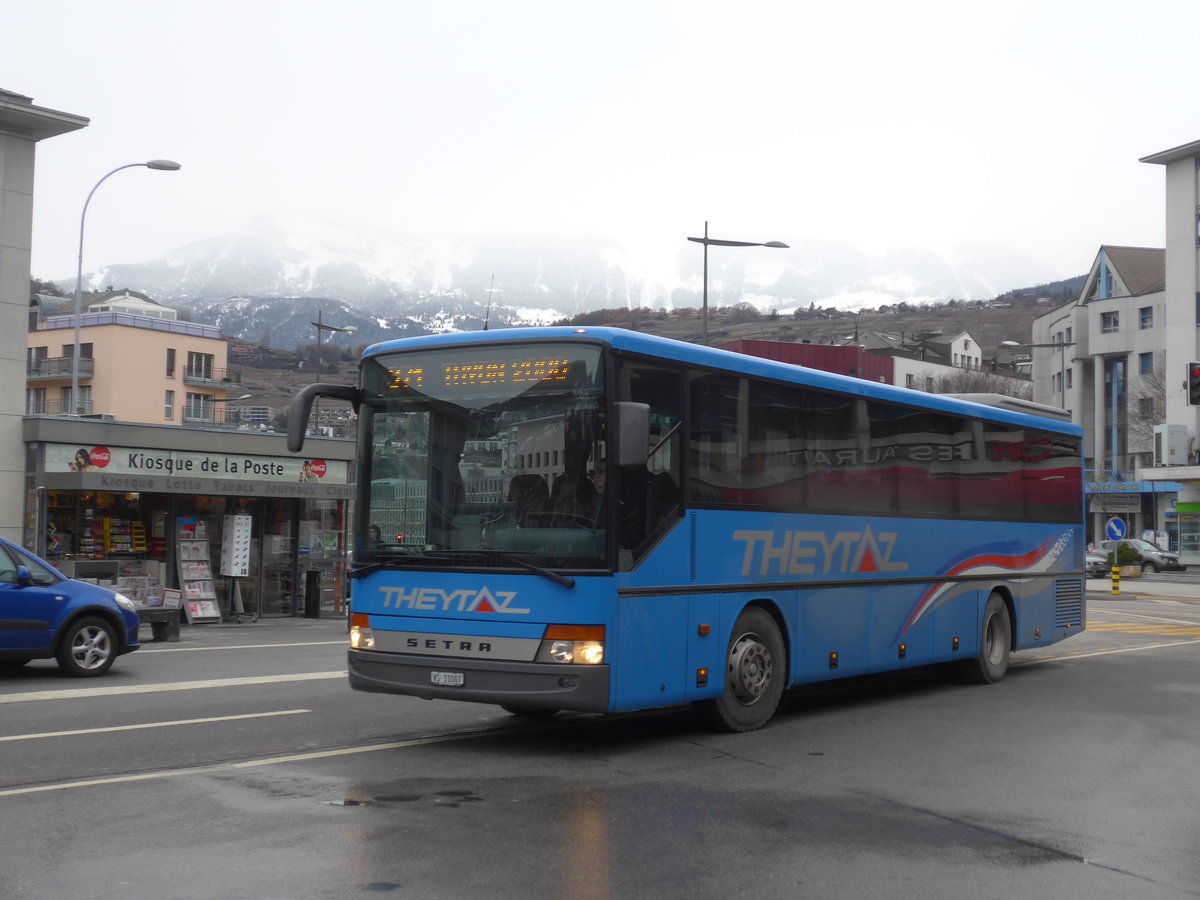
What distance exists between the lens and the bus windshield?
9.33 metres

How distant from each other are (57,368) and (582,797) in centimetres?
9889

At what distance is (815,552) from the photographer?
1173 cm

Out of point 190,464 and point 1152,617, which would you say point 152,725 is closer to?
point 190,464

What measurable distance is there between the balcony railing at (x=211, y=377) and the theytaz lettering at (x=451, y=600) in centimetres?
9851

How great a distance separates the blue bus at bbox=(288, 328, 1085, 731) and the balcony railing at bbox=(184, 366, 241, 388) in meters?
97.4

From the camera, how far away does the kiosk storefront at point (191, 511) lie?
925 inches

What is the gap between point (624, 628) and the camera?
938 cm

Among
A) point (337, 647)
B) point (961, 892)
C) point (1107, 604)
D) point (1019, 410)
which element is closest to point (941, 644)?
point (1019, 410)

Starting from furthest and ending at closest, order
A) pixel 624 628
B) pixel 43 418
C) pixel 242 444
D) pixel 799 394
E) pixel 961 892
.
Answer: pixel 242 444
pixel 43 418
pixel 799 394
pixel 624 628
pixel 961 892

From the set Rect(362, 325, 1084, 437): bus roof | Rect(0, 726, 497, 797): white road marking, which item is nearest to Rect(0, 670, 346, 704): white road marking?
Rect(0, 726, 497, 797): white road marking

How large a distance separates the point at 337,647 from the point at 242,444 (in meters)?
7.50

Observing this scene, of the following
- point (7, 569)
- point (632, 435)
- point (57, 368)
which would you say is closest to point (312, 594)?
point (7, 569)

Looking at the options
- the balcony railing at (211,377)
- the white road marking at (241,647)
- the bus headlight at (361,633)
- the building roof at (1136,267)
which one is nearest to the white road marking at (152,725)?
the bus headlight at (361,633)

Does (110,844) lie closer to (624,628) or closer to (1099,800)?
(624,628)
